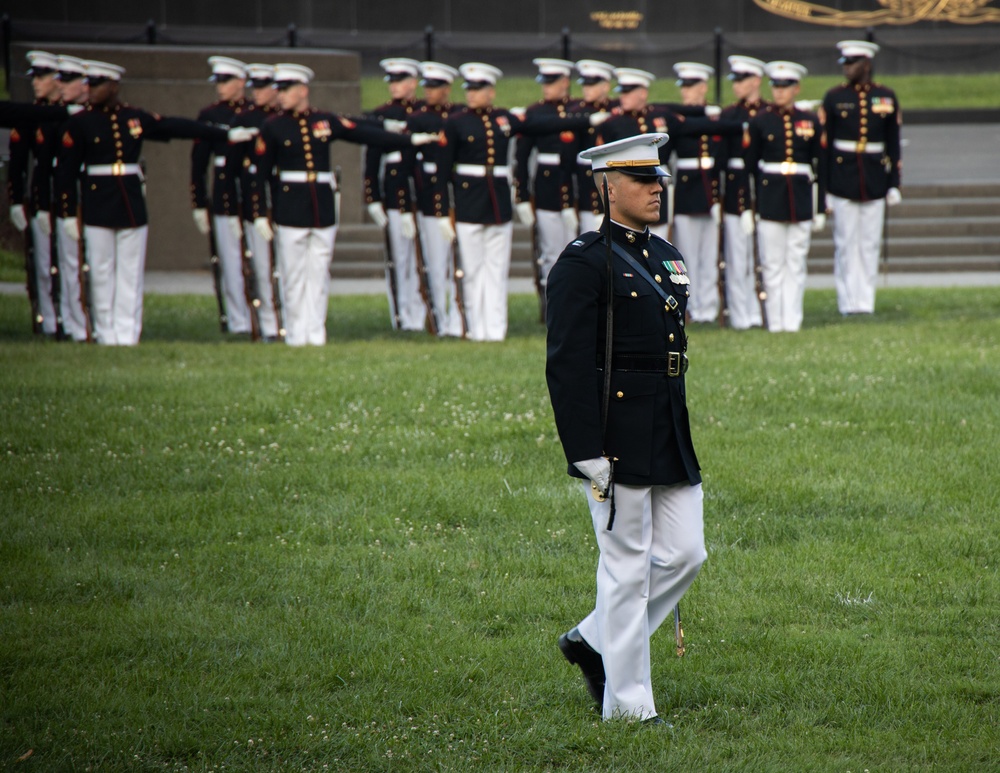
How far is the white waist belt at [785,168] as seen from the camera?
1315 cm

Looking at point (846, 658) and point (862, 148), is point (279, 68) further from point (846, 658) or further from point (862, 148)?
point (846, 658)

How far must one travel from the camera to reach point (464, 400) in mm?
9453

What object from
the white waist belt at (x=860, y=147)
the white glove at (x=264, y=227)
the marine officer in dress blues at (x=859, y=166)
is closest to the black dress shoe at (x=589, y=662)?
the white glove at (x=264, y=227)

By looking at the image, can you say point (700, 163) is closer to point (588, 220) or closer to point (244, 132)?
point (588, 220)

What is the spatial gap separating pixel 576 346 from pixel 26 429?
5.35 metres

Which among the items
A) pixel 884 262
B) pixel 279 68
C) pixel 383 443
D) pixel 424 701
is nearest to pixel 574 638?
pixel 424 701

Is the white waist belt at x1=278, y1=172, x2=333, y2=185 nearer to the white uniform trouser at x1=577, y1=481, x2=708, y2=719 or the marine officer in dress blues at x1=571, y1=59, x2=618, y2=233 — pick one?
the marine officer in dress blues at x1=571, y1=59, x2=618, y2=233

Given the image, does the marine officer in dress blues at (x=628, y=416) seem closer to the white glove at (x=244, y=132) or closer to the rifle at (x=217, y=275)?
the white glove at (x=244, y=132)

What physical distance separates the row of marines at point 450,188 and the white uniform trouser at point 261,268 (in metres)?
0.02

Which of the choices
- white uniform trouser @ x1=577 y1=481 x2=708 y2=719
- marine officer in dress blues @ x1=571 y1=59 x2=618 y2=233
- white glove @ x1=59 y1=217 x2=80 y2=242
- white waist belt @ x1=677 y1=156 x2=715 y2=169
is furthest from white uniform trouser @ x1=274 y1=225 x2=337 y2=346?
white uniform trouser @ x1=577 y1=481 x2=708 y2=719

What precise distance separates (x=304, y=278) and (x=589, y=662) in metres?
8.29

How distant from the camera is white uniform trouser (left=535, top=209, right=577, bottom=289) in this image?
1372 centimetres

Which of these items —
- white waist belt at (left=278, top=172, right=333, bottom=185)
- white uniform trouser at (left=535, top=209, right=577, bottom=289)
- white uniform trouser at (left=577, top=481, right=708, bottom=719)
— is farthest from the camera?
white uniform trouser at (left=535, top=209, right=577, bottom=289)

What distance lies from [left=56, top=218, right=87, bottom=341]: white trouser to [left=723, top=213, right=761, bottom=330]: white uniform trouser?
6.25 m
